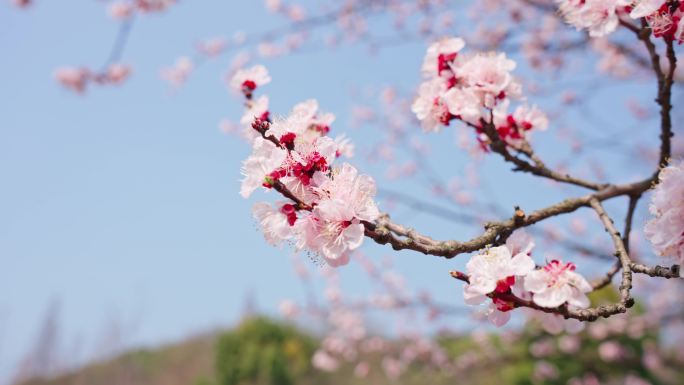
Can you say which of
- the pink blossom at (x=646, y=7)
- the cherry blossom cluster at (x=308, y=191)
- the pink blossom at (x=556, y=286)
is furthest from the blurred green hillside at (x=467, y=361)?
the cherry blossom cluster at (x=308, y=191)

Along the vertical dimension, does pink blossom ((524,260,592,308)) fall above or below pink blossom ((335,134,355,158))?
below

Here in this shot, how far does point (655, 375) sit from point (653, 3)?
1048 cm

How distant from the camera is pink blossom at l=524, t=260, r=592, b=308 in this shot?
1.13 metres

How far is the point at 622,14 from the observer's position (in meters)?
1.68

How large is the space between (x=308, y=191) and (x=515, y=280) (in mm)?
538

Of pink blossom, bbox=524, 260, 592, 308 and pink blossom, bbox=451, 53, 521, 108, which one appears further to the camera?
pink blossom, bbox=451, 53, 521, 108

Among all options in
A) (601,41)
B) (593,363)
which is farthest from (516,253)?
(593,363)

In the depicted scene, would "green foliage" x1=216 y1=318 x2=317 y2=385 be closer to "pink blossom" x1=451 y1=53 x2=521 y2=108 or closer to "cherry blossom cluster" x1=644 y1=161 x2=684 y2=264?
"pink blossom" x1=451 y1=53 x2=521 y2=108

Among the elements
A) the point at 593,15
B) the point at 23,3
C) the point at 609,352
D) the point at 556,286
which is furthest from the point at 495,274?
the point at 609,352

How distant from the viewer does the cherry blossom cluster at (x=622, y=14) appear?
1252 mm

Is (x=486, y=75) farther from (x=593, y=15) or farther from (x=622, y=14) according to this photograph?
(x=622, y=14)

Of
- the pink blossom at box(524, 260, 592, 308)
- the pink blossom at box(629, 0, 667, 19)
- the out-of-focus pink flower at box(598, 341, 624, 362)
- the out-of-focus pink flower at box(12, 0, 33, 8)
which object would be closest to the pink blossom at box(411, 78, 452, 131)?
the pink blossom at box(629, 0, 667, 19)

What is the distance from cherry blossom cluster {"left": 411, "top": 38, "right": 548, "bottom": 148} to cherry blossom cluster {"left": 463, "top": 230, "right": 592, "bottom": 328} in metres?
0.60

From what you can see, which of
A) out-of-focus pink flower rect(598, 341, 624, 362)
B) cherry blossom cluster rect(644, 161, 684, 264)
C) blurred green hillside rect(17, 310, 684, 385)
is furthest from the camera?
out-of-focus pink flower rect(598, 341, 624, 362)
